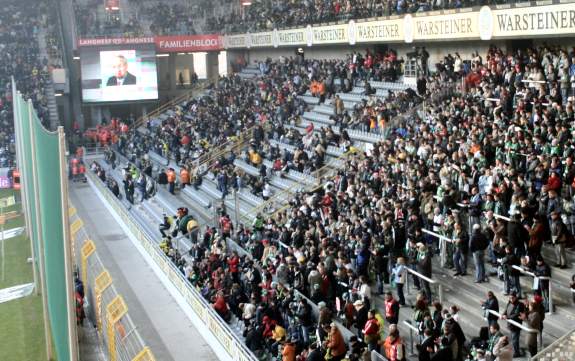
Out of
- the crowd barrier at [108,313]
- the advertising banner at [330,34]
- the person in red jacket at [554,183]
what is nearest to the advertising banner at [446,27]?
the advertising banner at [330,34]

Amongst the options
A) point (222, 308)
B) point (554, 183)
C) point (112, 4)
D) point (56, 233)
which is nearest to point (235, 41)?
point (112, 4)

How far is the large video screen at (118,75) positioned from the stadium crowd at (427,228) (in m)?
22.6

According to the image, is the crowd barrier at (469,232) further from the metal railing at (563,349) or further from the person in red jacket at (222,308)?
the person in red jacket at (222,308)

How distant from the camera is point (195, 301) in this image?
17.7m

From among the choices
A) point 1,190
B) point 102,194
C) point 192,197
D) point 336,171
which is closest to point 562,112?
point 336,171

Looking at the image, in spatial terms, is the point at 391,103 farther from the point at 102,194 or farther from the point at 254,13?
the point at 254,13

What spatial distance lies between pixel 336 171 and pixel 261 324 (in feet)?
33.1

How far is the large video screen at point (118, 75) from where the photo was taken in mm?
45406

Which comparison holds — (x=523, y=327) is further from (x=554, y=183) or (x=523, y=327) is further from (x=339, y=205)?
(x=339, y=205)

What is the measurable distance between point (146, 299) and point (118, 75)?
27822mm

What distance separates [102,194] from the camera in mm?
33750

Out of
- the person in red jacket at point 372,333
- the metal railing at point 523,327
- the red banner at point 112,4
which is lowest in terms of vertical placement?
the person in red jacket at point 372,333

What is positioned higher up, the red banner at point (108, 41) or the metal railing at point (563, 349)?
the red banner at point (108, 41)

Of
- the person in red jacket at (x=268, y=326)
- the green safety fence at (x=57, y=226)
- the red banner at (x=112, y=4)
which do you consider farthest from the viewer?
the red banner at (x=112, y=4)
